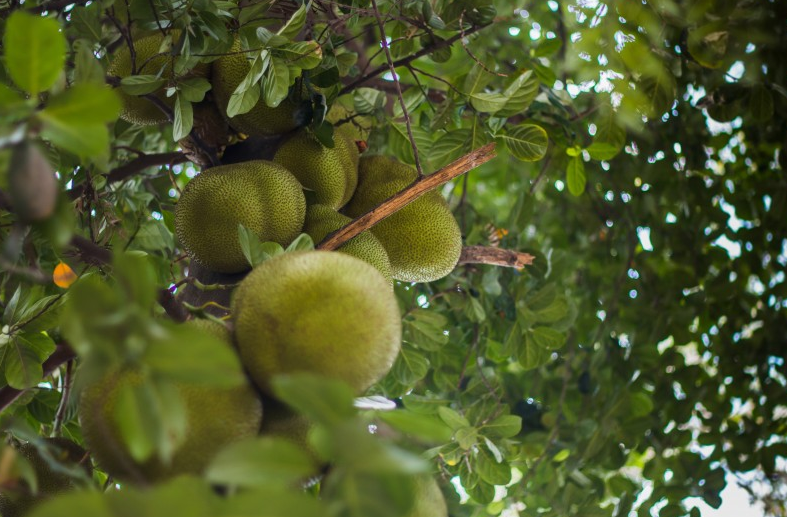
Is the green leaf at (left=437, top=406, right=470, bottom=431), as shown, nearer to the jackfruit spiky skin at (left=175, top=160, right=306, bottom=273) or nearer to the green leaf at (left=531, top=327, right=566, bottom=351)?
the jackfruit spiky skin at (left=175, top=160, right=306, bottom=273)

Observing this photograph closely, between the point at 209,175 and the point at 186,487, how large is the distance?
86 cm

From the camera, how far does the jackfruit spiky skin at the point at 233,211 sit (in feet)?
4.08

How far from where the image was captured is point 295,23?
131cm

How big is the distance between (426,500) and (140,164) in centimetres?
122

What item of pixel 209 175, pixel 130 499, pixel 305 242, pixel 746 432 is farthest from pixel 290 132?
pixel 746 432

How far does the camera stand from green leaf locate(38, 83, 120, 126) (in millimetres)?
620

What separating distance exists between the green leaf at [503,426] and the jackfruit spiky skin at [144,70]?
0.87 meters

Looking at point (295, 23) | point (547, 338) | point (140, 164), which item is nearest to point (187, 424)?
point (295, 23)

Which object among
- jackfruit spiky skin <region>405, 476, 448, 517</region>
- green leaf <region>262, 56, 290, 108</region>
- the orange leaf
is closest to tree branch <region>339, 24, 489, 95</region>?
green leaf <region>262, 56, 290, 108</region>

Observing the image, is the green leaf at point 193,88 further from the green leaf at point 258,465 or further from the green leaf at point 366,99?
the green leaf at point 258,465

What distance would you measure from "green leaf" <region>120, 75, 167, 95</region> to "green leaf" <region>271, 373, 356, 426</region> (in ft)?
2.89

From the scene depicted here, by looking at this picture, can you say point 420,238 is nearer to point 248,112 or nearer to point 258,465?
point 248,112

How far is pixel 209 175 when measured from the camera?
1297mm

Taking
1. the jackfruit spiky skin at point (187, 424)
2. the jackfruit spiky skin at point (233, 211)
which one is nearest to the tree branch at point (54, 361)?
the jackfruit spiky skin at point (233, 211)
